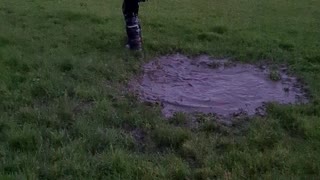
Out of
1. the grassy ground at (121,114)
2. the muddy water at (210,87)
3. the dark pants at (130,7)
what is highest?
the dark pants at (130,7)

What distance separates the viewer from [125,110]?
267 inches

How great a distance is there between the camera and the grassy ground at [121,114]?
5207mm

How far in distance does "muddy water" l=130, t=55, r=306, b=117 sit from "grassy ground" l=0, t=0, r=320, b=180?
1.03 ft

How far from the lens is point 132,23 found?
10.0 m

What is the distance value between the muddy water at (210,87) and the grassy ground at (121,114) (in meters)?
0.31

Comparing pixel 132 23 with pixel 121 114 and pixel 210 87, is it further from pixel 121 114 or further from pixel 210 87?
pixel 121 114

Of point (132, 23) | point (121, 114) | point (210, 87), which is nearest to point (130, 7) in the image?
point (132, 23)

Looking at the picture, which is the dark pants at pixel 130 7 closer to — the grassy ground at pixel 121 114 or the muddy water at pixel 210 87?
the grassy ground at pixel 121 114

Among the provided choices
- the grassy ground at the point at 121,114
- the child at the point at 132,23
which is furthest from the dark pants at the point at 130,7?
the grassy ground at the point at 121,114

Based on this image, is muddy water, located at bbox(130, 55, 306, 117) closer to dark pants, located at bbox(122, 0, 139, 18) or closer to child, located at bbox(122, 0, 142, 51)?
child, located at bbox(122, 0, 142, 51)

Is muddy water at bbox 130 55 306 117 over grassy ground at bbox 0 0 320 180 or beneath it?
beneath

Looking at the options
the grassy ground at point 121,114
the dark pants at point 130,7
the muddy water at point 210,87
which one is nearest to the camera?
the grassy ground at point 121,114

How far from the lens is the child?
988cm

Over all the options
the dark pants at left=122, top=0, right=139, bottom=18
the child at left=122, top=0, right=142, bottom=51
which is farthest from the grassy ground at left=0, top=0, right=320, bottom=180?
the dark pants at left=122, top=0, right=139, bottom=18
